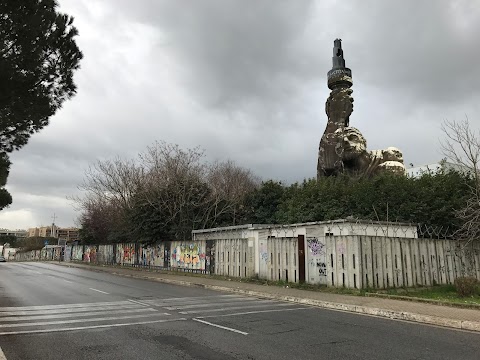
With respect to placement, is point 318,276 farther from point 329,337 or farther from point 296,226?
point 329,337

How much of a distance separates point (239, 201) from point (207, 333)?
2632cm

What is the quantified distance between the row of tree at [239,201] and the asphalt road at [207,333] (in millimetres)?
10772

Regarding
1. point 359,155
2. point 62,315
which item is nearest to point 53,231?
point 359,155

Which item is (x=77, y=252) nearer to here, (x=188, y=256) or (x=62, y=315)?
(x=188, y=256)

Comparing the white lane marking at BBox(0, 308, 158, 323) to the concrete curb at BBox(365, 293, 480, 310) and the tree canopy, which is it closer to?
the tree canopy

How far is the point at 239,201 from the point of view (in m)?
34.2

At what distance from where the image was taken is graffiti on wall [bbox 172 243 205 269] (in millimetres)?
25234

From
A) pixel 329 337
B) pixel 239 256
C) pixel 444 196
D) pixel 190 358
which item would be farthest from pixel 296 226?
pixel 190 358

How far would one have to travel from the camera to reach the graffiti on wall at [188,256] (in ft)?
82.8

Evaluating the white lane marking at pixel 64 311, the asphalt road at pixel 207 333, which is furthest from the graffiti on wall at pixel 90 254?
the white lane marking at pixel 64 311

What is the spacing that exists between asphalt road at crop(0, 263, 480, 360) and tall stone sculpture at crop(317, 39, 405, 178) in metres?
21.1

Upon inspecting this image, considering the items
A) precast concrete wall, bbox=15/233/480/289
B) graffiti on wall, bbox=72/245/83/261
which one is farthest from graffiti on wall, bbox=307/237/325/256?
graffiti on wall, bbox=72/245/83/261

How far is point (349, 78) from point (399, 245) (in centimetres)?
2020

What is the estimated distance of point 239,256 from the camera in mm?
21703
